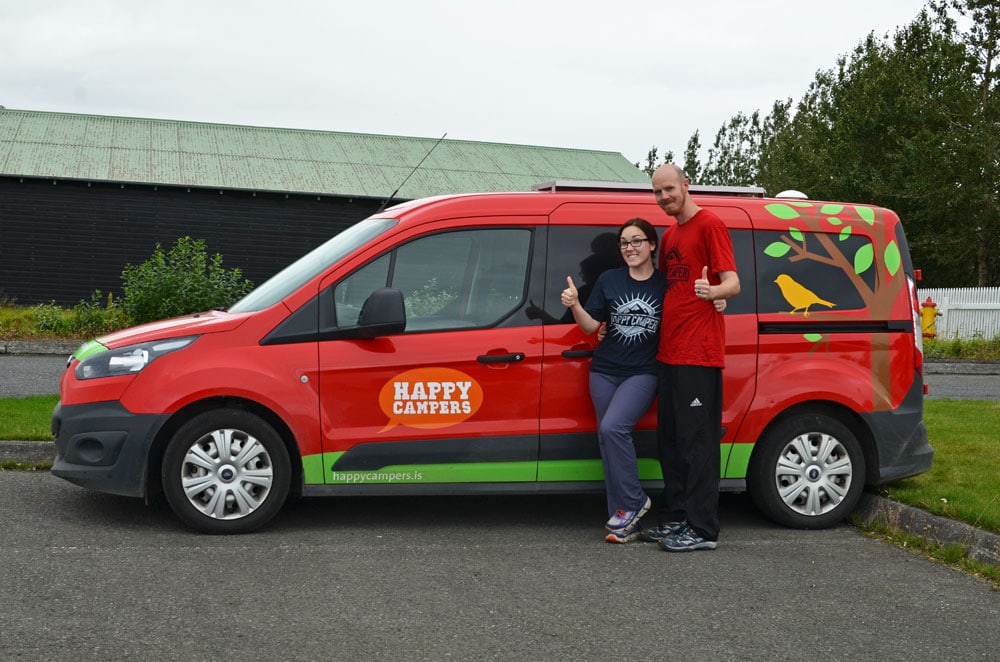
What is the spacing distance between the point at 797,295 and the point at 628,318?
118cm

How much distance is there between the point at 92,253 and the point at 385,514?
86.6 feet

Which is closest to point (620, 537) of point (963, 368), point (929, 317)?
point (963, 368)

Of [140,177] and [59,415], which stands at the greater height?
[140,177]

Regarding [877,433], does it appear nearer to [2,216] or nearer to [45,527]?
[45,527]

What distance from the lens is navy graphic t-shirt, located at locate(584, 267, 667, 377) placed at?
6344mm

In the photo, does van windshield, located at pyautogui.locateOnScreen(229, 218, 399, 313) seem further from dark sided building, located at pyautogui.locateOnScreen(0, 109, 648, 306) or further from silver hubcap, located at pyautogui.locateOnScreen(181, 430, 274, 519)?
dark sided building, located at pyautogui.locateOnScreen(0, 109, 648, 306)

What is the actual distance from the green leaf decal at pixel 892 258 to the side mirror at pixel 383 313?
9.99 ft

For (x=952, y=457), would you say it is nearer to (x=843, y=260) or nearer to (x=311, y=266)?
(x=843, y=260)

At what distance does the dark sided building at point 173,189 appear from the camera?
30422 millimetres

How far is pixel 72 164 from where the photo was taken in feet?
100

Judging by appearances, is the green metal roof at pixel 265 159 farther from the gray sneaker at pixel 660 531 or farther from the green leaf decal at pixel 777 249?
the gray sneaker at pixel 660 531

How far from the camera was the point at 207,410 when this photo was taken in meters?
6.23

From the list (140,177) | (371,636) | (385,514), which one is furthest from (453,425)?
(140,177)

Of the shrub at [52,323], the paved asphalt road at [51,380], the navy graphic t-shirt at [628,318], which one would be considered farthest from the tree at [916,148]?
the navy graphic t-shirt at [628,318]
